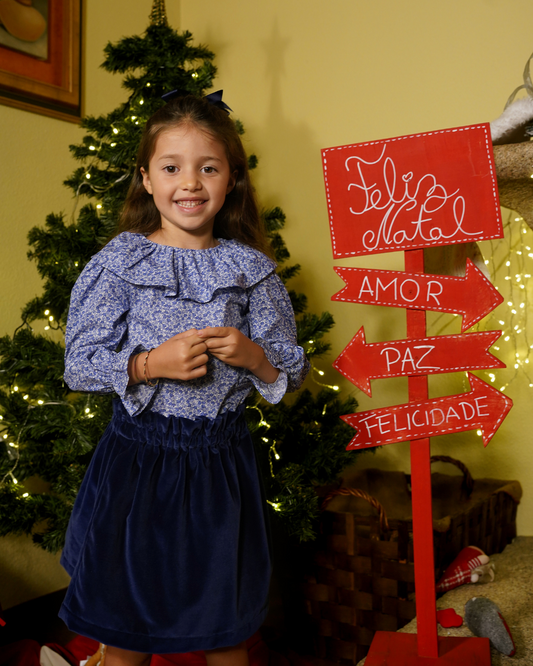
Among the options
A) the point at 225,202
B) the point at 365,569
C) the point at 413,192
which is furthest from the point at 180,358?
the point at 365,569

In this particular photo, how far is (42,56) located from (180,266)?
111cm

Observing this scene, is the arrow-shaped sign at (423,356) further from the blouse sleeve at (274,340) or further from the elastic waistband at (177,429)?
the elastic waistband at (177,429)

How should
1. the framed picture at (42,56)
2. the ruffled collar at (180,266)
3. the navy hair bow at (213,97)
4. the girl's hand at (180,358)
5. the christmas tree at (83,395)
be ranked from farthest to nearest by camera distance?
the framed picture at (42,56) < the christmas tree at (83,395) < the navy hair bow at (213,97) < the ruffled collar at (180,266) < the girl's hand at (180,358)

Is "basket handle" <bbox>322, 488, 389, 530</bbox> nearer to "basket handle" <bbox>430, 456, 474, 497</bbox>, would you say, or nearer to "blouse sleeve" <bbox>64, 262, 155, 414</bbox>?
"basket handle" <bbox>430, 456, 474, 497</bbox>

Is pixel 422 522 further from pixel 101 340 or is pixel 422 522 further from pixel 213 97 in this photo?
pixel 213 97

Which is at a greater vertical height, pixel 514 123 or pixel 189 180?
pixel 514 123

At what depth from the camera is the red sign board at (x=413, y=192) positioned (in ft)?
3.39

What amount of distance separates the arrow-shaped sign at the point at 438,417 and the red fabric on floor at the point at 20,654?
94 cm

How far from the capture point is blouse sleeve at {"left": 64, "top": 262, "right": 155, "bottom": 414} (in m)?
0.88

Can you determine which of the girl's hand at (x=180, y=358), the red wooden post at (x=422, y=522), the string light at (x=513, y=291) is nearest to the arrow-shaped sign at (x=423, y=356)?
the red wooden post at (x=422, y=522)

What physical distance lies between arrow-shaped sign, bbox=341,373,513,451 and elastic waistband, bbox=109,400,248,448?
0.93 feet

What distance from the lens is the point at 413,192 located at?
1.06 meters

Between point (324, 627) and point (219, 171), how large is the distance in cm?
114

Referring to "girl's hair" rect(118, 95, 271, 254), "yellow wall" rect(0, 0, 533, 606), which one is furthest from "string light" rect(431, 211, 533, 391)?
"girl's hair" rect(118, 95, 271, 254)
